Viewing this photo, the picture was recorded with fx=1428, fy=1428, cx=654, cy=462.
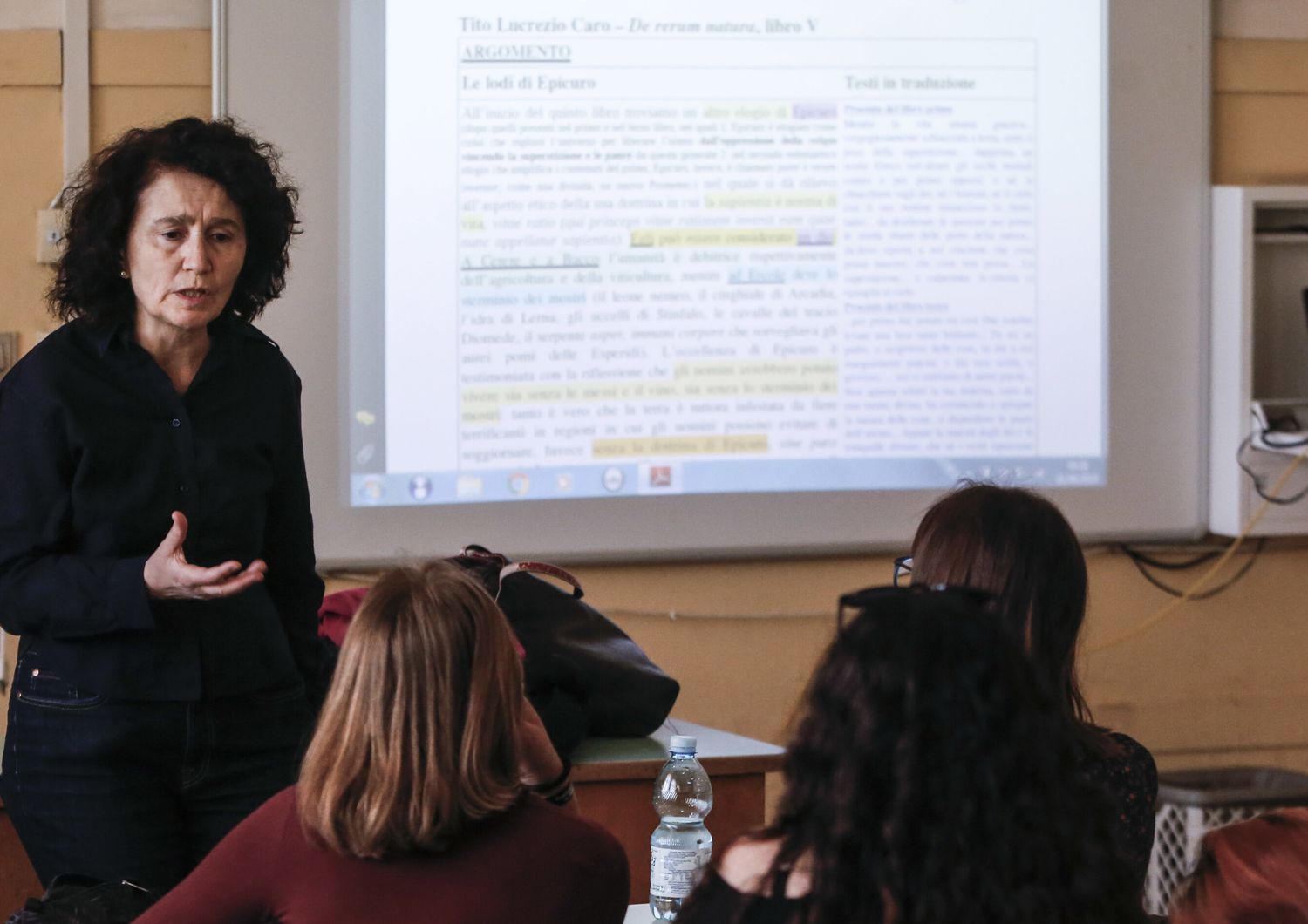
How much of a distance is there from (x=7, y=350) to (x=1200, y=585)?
266 cm

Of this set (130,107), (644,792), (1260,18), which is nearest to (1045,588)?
(644,792)

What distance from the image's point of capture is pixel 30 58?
9.23ft

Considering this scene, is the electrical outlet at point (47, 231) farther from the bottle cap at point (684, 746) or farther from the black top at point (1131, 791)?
the black top at point (1131, 791)

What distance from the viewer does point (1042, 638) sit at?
1.45m

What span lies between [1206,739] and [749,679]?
1130 millimetres

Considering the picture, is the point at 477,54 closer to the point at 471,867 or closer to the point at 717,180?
the point at 717,180

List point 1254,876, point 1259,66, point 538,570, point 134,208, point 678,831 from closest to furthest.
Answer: point 1254,876 < point 134,208 < point 678,831 < point 538,570 < point 1259,66

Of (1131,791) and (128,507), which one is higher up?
(128,507)

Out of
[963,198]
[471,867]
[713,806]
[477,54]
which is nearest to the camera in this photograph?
[471,867]

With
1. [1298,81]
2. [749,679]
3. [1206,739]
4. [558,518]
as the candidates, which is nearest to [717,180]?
[558,518]

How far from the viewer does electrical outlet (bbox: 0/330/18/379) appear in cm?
282

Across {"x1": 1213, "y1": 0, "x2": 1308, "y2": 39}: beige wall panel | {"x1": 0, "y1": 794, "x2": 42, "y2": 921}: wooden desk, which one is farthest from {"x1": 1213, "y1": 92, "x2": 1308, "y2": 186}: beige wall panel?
{"x1": 0, "y1": 794, "x2": 42, "y2": 921}: wooden desk

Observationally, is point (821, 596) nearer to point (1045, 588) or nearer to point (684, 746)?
point (684, 746)

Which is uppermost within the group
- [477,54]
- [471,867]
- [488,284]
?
[477,54]
